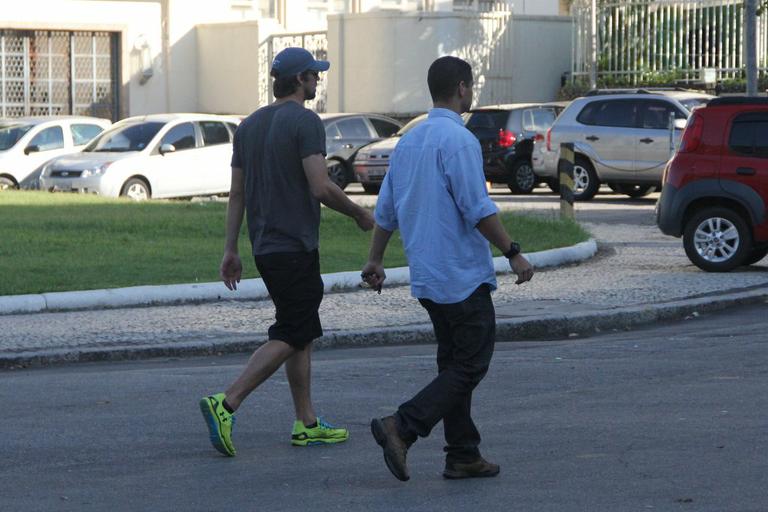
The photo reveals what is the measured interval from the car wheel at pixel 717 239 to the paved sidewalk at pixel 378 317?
160 millimetres

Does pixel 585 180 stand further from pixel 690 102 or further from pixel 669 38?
pixel 669 38

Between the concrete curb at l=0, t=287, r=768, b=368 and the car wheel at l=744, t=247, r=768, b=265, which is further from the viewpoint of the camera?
the car wheel at l=744, t=247, r=768, b=265

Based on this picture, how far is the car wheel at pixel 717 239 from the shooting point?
47.4 feet

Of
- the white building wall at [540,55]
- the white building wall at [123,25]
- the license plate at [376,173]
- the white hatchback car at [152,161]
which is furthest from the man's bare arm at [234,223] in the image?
the white building wall at [540,55]

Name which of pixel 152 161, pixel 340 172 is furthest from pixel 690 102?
pixel 152 161

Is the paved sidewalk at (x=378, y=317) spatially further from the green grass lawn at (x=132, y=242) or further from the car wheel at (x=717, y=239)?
the green grass lawn at (x=132, y=242)

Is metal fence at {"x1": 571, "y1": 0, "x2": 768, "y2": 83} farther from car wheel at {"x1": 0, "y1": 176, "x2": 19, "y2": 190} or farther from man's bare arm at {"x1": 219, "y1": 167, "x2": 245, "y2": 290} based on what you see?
man's bare arm at {"x1": 219, "y1": 167, "x2": 245, "y2": 290}

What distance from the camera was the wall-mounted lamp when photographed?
1437 inches

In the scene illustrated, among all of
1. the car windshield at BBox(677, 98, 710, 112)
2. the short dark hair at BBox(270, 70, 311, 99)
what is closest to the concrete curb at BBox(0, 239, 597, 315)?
the short dark hair at BBox(270, 70, 311, 99)

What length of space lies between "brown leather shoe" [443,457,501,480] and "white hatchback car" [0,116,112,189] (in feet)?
69.4

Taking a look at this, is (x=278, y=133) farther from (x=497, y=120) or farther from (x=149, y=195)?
(x=497, y=120)

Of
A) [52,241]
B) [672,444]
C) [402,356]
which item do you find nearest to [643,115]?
[52,241]

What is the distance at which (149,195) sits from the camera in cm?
2411

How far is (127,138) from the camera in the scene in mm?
24625
